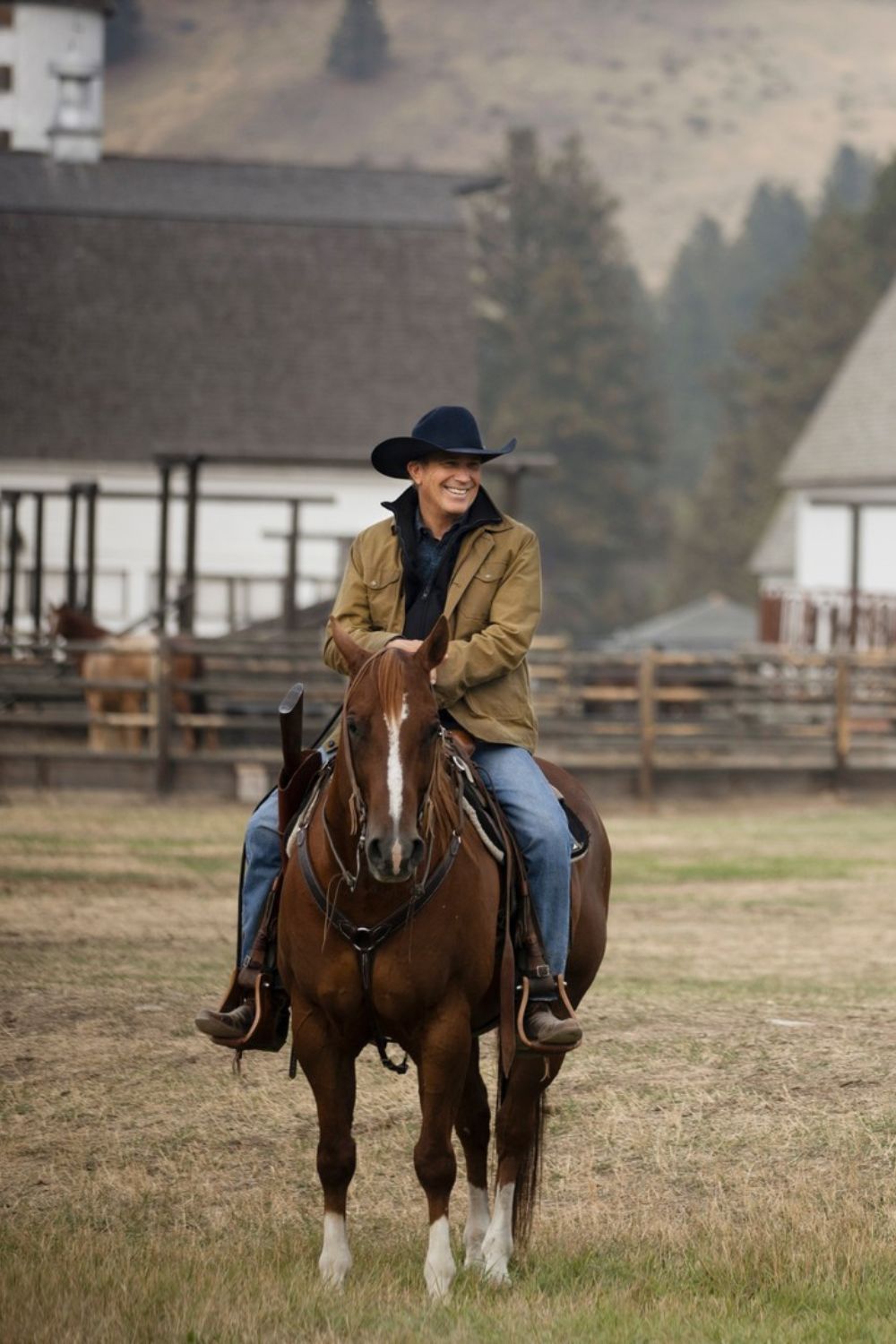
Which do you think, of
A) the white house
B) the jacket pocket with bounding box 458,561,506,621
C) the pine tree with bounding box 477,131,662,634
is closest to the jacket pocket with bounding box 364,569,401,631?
the jacket pocket with bounding box 458,561,506,621

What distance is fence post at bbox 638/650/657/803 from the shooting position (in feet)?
77.7

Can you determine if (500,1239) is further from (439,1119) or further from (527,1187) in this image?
(439,1119)

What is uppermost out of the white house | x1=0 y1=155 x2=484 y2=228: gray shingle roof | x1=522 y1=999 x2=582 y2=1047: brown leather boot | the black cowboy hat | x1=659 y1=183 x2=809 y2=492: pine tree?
→ x1=659 y1=183 x2=809 y2=492: pine tree

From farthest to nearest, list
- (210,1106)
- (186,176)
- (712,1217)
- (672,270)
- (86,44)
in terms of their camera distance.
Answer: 1. (672,270)
2. (86,44)
3. (186,176)
4. (210,1106)
5. (712,1217)

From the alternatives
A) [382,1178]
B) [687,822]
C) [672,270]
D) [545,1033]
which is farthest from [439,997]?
[672,270]

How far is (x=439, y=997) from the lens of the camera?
20.3 ft

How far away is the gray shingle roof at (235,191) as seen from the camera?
46562 mm

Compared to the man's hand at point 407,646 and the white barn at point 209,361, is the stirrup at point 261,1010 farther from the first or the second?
the white barn at point 209,361

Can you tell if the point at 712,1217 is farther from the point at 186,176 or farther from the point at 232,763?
the point at 186,176

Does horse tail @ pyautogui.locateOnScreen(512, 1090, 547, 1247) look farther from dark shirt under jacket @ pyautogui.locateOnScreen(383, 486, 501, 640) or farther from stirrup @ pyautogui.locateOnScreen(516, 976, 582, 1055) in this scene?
dark shirt under jacket @ pyautogui.locateOnScreen(383, 486, 501, 640)

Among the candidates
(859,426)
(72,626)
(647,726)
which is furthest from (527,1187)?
A: (859,426)

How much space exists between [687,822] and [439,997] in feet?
54.5

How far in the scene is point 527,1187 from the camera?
6758 millimetres

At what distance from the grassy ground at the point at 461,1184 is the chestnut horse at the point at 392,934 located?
38cm
